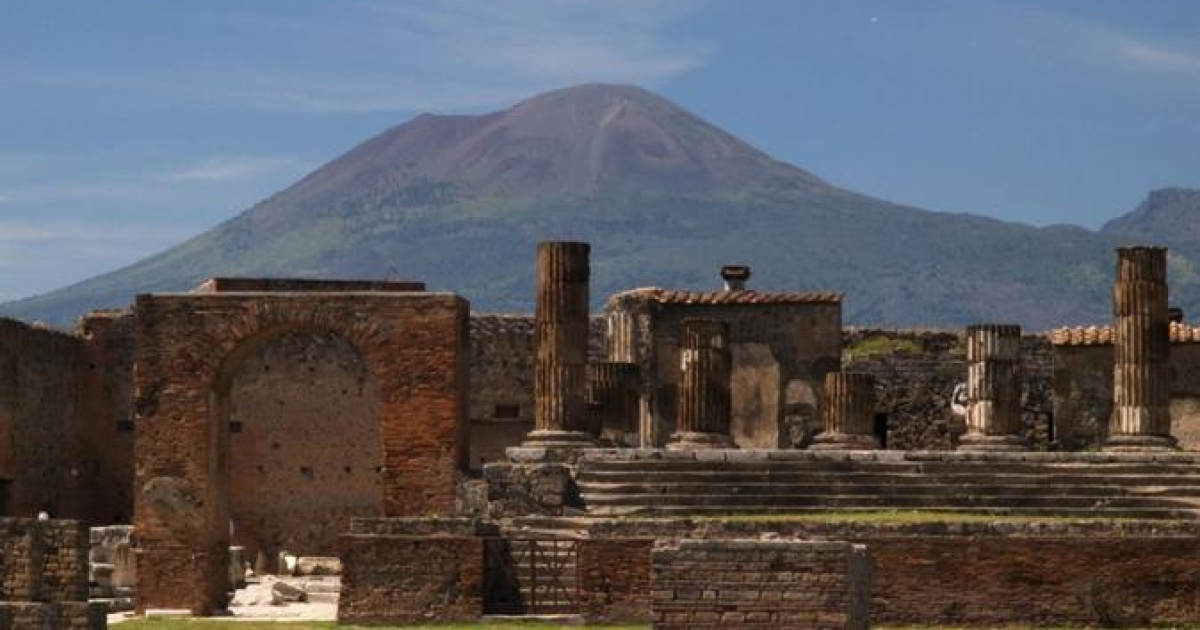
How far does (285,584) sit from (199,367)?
3.48m

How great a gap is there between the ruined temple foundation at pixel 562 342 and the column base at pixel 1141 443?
661cm

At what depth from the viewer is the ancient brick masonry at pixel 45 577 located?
2598cm

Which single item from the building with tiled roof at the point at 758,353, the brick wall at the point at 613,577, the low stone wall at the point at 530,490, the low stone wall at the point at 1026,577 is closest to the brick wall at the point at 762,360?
the building with tiled roof at the point at 758,353

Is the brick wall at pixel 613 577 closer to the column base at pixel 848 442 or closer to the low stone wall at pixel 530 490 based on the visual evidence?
the low stone wall at pixel 530 490

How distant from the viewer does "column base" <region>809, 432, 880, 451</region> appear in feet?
130

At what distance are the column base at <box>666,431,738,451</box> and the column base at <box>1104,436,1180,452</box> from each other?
4819 mm

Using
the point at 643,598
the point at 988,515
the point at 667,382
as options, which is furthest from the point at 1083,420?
the point at 643,598

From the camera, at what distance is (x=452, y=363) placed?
37.7m

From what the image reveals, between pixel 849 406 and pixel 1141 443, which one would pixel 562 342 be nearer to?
pixel 849 406

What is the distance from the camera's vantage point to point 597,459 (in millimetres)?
35250

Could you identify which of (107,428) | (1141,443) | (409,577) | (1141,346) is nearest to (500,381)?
(107,428)

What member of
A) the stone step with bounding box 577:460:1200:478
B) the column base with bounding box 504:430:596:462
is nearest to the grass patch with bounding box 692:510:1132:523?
the stone step with bounding box 577:460:1200:478

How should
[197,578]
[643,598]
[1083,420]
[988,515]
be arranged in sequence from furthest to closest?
[1083,420] < [197,578] < [988,515] < [643,598]

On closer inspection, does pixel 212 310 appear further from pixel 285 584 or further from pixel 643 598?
pixel 643 598
